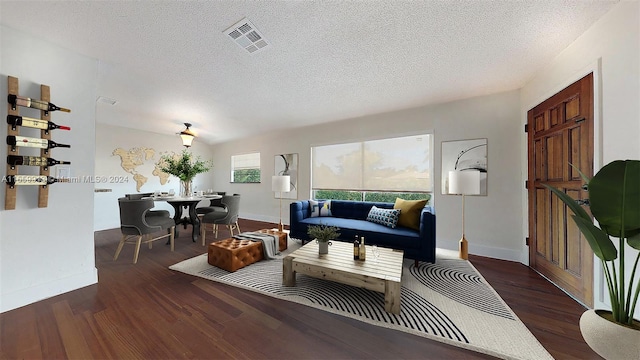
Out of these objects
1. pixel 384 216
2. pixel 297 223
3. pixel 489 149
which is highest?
pixel 489 149

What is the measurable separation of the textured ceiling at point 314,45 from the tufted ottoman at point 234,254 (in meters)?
2.35

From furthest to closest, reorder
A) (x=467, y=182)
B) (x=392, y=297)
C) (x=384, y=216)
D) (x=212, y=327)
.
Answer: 1. (x=384, y=216)
2. (x=467, y=182)
3. (x=392, y=297)
4. (x=212, y=327)

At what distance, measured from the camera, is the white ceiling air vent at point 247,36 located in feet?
6.35

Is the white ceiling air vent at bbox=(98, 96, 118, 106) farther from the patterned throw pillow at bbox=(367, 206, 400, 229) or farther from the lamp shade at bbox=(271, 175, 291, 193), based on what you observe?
the patterned throw pillow at bbox=(367, 206, 400, 229)

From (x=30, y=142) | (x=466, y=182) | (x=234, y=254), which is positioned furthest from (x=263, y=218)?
(x=466, y=182)

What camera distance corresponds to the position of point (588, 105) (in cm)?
187

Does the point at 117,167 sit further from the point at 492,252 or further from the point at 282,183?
the point at 492,252

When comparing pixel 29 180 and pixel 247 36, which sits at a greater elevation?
pixel 247 36

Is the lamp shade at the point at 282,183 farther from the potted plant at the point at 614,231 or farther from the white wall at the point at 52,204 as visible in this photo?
the potted plant at the point at 614,231

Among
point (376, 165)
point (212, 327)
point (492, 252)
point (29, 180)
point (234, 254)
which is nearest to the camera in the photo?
point (212, 327)

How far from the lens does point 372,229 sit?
2980 mm

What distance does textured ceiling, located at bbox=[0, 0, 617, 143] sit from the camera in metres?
1.74

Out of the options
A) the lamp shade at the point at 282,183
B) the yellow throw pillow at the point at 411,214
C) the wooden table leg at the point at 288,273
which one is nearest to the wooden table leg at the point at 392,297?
the wooden table leg at the point at 288,273

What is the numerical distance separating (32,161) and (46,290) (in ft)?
4.15
